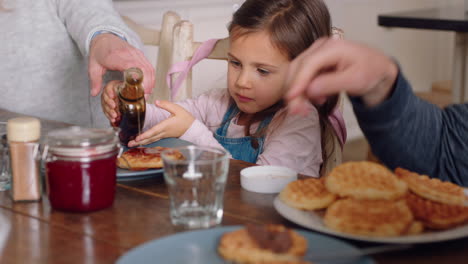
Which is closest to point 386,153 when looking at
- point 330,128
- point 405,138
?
point 405,138

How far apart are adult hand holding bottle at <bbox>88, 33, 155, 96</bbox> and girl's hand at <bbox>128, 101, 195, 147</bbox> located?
9cm

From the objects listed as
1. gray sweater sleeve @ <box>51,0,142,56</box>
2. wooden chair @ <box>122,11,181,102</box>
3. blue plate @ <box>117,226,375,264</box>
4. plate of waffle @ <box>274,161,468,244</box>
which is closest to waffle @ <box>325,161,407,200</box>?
plate of waffle @ <box>274,161,468,244</box>

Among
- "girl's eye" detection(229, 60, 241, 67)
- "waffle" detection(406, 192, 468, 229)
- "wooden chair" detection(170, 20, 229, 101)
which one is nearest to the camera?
"waffle" detection(406, 192, 468, 229)

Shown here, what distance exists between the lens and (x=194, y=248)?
78 cm

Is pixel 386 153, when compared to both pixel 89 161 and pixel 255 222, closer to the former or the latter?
pixel 255 222

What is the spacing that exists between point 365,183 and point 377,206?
6 centimetres

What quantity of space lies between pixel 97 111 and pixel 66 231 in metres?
1.15

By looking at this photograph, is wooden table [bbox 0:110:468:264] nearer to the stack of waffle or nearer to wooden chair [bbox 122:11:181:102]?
the stack of waffle

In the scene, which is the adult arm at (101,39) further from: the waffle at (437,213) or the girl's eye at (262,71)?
the waffle at (437,213)

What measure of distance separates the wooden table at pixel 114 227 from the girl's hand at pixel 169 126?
265 millimetres

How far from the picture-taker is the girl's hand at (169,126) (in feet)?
4.49

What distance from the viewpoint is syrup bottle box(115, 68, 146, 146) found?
1.26m

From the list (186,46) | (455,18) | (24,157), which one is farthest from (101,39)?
(455,18)

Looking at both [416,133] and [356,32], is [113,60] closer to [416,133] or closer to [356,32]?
[416,133]
